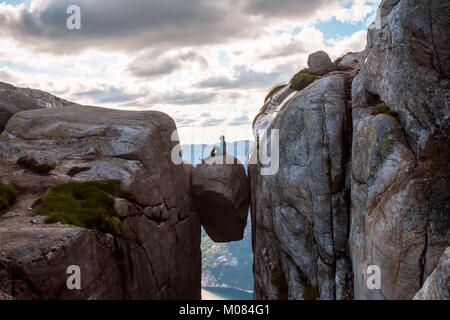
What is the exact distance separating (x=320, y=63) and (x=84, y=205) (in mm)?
23607

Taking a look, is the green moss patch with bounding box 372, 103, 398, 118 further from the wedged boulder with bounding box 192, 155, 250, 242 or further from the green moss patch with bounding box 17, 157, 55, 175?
the green moss patch with bounding box 17, 157, 55, 175

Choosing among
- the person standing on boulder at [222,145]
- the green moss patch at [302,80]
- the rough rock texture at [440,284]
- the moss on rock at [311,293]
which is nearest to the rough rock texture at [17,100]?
the person standing on boulder at [222,145]

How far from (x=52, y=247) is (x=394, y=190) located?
617 inches

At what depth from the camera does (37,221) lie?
53.5ft

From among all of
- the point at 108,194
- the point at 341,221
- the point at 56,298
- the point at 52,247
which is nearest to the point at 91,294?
the point at 56,298

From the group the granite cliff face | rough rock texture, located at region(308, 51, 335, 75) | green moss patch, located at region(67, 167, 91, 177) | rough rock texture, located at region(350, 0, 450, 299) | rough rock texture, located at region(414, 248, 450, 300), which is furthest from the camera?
rough rock texture, located at region(308, 51, 335, 75)

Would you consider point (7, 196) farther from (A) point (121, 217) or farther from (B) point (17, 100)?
(B) point (17, 100)

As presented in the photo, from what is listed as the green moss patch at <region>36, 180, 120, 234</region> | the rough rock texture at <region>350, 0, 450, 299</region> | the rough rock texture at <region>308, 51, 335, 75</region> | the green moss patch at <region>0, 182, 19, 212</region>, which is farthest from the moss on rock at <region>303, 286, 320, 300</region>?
the green moss patch at <region>0, 182, 19, 212</region>

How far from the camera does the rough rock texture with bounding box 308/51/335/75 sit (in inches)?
1177

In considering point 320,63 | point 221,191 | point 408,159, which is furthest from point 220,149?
point 408,159

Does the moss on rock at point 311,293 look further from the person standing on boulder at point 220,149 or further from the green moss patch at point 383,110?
the person standing on boulder at point 220,149

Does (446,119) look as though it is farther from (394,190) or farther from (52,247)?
(52,247)

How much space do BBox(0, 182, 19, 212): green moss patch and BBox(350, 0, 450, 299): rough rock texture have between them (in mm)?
19412

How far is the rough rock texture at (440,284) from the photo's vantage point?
836cm
